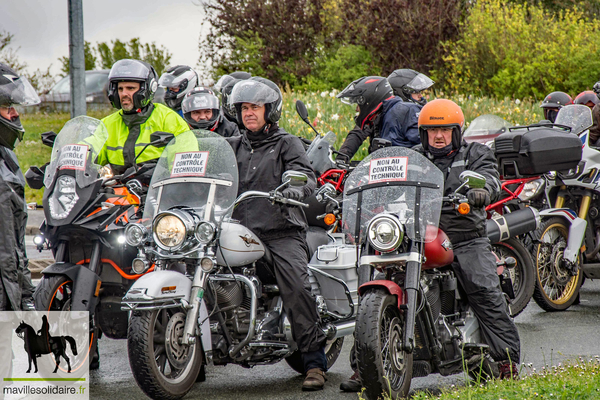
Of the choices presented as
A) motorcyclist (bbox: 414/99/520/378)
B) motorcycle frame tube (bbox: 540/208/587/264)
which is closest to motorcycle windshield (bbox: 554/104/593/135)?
motorcycle frame tube (bbox: 540/208/587/264)

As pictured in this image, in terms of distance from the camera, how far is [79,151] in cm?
542

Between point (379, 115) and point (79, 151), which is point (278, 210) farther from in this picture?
point (379, 115)

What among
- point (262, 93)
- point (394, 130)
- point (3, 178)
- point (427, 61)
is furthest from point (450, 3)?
point (3, 178)

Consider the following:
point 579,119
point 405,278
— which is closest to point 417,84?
point 579,119

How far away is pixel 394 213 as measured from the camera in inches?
184

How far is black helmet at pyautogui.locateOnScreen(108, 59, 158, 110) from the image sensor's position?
6059 millimetres

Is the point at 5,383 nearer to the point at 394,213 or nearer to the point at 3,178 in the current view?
the point at 3,178

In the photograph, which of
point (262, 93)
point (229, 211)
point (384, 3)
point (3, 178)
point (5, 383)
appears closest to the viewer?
point (3, 178)

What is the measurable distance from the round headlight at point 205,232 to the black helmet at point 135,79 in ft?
5.62

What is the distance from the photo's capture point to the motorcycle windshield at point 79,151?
17.5 feet

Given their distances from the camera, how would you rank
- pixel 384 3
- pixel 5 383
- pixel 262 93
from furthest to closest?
pixel 384 3 → pixel 262 93 → pixel 5 383

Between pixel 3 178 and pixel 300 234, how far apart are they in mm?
2074

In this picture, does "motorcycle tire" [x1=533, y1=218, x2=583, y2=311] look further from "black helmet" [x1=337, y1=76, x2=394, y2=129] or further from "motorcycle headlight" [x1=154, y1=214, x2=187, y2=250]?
"motorcycle headlight" [x1=154, y1=214, x2=187, y2=250]

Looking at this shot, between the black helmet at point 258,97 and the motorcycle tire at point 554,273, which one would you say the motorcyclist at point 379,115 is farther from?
the black helmet at point 258,97
